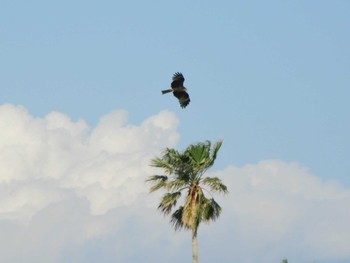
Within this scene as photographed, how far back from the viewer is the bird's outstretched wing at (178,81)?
145125 mm

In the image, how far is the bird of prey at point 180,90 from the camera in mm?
144500

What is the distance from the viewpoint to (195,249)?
152375 mm

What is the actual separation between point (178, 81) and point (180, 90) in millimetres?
599

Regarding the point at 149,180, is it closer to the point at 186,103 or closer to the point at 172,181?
the point at 172,181

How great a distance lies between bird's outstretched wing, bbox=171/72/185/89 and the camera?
14512cm

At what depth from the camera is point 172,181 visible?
154125 mm

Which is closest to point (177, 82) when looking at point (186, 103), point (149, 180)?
point (186, 103)

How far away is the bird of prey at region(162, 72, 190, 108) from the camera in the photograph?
144 meters

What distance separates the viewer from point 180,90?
476 feet

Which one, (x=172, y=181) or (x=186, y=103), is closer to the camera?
(x=186, y=103)

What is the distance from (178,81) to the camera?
146m

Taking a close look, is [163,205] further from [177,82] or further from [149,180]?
[177,82]

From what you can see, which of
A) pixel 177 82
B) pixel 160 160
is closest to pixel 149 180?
pixel 160 160

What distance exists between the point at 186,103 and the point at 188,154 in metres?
9.98
